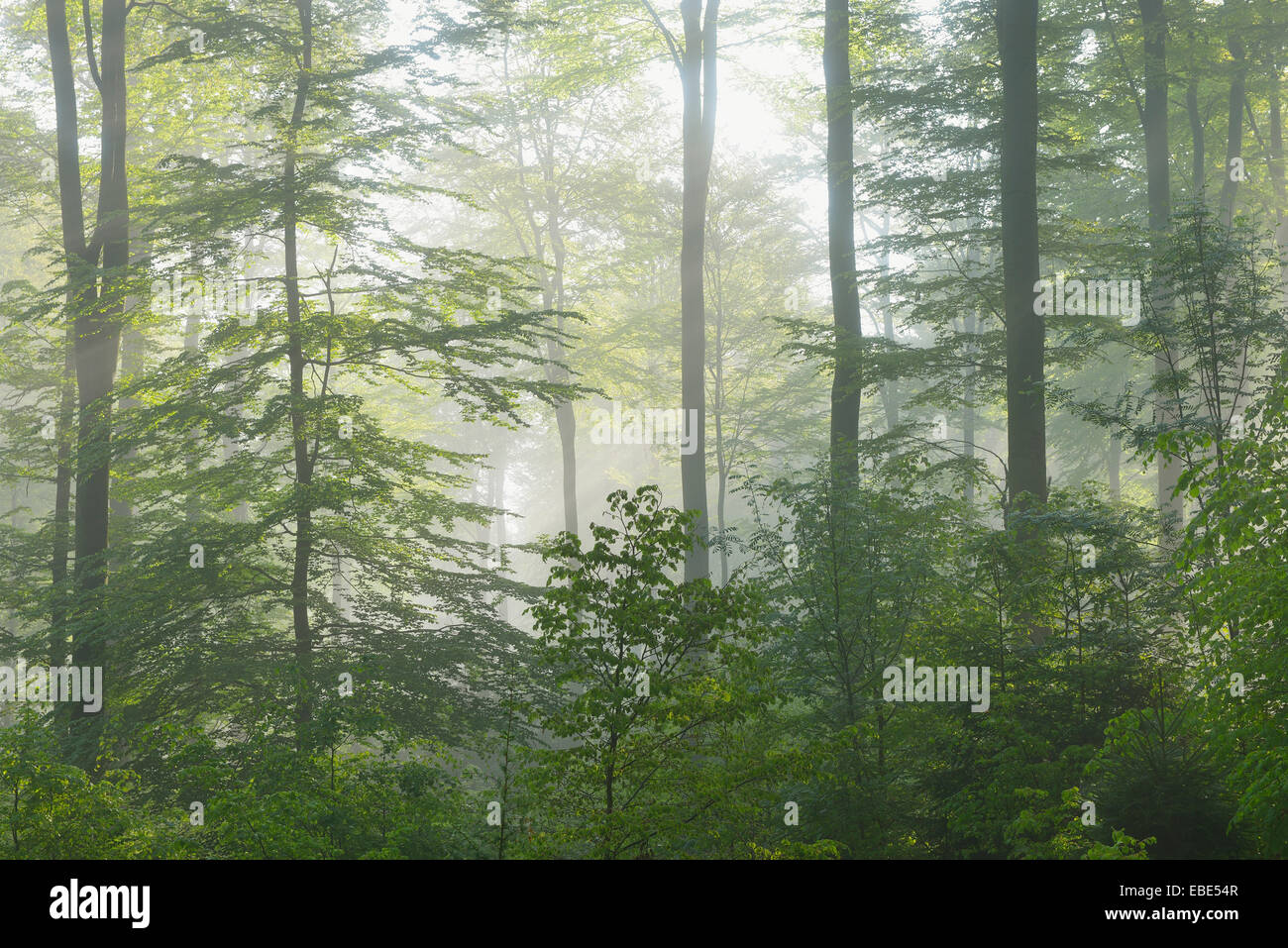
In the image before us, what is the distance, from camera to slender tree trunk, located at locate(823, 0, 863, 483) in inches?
484

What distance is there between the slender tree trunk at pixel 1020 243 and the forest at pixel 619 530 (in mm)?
54

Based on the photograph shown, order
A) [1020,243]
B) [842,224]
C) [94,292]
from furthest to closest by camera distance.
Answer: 1. [842,224]
2. [94,292]
3. [1020,243]

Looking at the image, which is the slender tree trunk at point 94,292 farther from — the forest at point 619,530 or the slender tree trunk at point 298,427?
the slender tree trunk at point 298,427

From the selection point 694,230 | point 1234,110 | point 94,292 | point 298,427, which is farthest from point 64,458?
point 1234,110

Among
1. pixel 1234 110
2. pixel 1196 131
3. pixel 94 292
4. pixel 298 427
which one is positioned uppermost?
pixel 1234 110

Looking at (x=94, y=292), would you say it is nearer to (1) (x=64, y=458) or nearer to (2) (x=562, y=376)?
(1) (x=64, y=458)

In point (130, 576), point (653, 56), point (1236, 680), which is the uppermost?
point (653, 56)

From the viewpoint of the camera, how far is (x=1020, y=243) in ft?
33.3

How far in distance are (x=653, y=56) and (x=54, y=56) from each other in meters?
10.9

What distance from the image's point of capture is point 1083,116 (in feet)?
51.6

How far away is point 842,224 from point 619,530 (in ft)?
20.6

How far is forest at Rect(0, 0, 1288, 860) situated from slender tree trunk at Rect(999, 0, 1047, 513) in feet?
0.18
